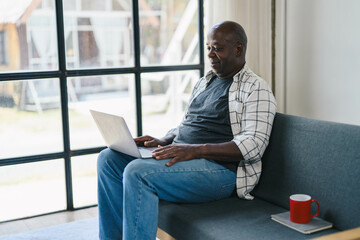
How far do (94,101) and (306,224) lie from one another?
1.86 metres

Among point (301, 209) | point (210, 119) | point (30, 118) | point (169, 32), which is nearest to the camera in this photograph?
point (301, 209)

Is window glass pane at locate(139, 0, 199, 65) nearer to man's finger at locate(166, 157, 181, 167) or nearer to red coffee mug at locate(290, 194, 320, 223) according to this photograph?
man's finger at locate(166, 157, 181, 167)

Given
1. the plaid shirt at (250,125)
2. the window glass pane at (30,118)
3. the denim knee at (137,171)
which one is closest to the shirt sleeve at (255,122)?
the plaid shirt at (250,125)

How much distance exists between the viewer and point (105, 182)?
7.45ft

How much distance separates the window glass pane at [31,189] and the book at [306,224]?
69.0 inches

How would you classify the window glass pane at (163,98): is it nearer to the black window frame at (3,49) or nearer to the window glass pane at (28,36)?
the window glass pane at (28,36)

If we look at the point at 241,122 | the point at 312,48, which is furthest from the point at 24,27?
the point at 312,48

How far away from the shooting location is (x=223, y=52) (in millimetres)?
2275

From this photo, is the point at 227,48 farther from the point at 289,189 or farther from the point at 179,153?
the point at 289,189

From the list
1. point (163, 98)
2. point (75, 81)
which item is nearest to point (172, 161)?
point (75, 81)

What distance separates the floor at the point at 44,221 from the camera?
2861 millimetres

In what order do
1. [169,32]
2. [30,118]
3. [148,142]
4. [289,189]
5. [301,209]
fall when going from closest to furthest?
[301,209] < [289,189] < [148,142] < [30,118] < [169,32]

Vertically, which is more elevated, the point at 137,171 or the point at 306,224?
the point at 137,171

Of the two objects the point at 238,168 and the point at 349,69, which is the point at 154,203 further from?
the point at 349,69
